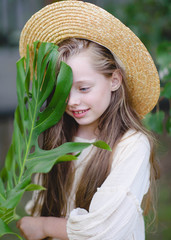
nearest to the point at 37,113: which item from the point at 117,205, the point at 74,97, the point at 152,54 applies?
the point at 74,97

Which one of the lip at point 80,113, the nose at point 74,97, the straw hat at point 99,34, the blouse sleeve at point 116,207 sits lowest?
the blouse sleeve at point 116,207

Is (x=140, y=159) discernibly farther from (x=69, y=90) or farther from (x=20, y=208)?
(x=20, y=208)

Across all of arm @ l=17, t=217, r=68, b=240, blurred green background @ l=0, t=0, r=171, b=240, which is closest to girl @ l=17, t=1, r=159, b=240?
arm @ l=17, t=217, r=68, b=240

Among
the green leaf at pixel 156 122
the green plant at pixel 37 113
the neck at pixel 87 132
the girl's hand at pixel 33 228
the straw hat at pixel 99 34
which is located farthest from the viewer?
the green leaf at pixel 156 122

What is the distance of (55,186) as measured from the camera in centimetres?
139

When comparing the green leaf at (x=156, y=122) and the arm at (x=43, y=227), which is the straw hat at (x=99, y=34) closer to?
the green leaf at (x=156, y=122)

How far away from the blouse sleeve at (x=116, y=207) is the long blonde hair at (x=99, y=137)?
0.42 ft

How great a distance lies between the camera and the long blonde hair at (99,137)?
121 centimetres

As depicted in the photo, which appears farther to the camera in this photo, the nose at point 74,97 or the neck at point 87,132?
the neck at point 87,132

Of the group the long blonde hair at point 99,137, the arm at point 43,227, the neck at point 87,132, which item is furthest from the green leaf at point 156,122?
the arm at point 43,227

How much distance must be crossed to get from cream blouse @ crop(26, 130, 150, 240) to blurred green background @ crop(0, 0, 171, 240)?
1.23ft

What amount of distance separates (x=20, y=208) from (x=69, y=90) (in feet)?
7.60

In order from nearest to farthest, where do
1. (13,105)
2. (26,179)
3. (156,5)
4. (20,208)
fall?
(26,179) → (156,5) → (20,208) → (13,105)

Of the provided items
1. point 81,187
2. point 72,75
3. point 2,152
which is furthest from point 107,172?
point 2,152
